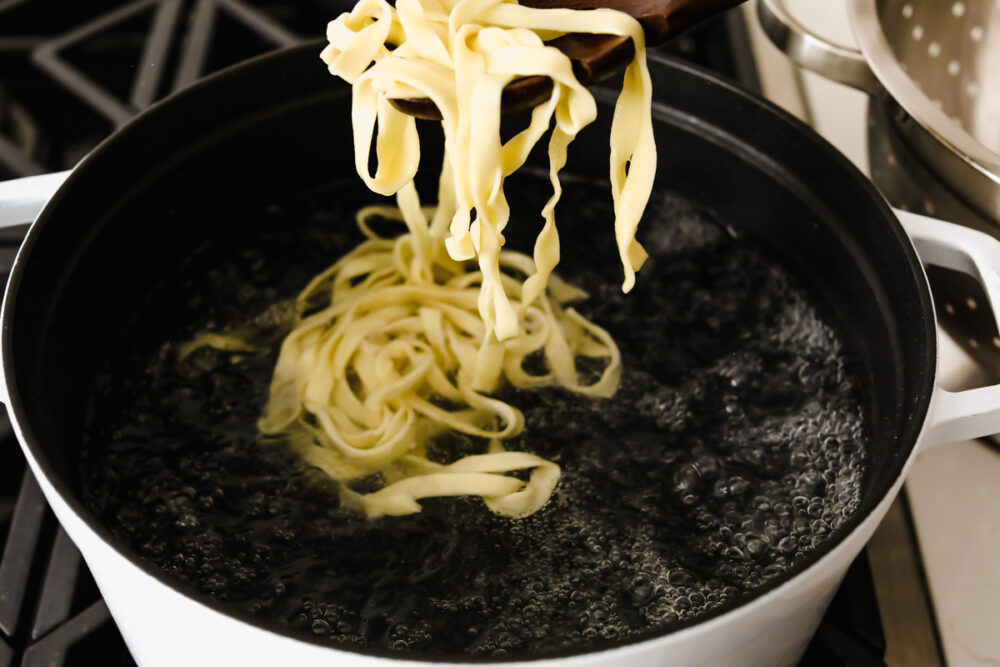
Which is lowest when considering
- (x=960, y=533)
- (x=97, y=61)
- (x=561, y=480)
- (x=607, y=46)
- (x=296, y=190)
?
(x=960, y=533)

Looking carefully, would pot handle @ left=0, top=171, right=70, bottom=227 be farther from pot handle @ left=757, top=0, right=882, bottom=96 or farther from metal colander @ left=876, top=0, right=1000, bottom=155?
metal colander @ left=876, top=0, right=1000, bottom=155

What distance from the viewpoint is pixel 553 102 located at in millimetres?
792

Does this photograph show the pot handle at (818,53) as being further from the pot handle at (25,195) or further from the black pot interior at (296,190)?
the pot handle at (25,195)

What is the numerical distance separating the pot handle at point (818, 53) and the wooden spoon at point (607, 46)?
0.25 metres

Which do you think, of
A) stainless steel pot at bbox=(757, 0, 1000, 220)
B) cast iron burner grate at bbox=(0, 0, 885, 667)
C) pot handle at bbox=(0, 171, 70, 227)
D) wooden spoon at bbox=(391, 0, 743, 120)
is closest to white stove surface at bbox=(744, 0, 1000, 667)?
cast iron burner grate at bbox=(0, 0, 885, 667)

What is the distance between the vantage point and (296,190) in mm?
1234

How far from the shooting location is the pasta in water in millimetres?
793

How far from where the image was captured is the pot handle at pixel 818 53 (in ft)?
3.30

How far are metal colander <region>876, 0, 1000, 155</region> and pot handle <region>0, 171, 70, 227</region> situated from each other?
983 mm

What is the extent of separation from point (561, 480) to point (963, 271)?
17.4 inches

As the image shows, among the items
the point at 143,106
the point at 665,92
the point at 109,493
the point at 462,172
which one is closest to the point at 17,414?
the point at 109,493

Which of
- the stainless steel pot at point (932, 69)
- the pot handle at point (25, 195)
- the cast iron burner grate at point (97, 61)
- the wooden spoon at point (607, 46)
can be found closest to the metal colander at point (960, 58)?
the stainless steel pot at point (932, 69)

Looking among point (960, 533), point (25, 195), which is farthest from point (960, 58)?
point (25, 195)

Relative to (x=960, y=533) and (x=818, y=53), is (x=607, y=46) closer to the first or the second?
(x=818, y=53)
